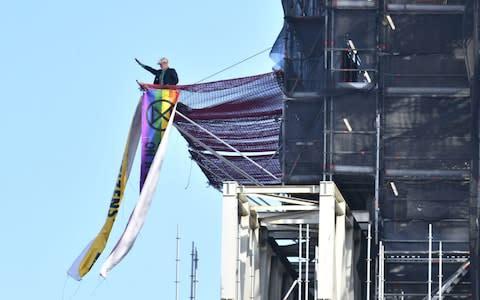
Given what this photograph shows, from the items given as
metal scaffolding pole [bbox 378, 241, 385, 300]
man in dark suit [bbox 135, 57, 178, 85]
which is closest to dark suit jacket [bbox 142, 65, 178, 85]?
man in dark suit [bbox 135, 57, 178, 85]

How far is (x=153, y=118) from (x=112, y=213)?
3027 mm

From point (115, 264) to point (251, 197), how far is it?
5.64 m

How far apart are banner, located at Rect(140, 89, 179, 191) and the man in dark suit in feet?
1.63

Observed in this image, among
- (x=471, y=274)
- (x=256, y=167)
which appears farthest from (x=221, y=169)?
(x=471, y=274)

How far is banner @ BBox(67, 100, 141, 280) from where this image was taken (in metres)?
69.8

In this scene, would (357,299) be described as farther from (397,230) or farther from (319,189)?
(319,189)

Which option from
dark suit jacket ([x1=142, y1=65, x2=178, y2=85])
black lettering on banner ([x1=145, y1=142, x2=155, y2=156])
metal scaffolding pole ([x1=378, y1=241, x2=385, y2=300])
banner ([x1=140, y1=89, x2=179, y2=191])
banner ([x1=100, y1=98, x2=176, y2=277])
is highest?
dark suit jacket ([x1=142, y1=65, x2=178, y2=85])

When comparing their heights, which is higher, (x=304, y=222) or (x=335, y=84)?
(x=335, y=84)

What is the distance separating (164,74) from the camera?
70.2 meters

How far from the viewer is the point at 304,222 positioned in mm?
64062

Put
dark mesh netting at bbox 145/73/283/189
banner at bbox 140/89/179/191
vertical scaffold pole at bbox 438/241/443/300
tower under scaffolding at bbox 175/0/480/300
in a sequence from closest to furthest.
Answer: vertical scaffold pole at bbox 438/241/443/300
tower under scaffolding at bbox 175/0/480/300
banner at bbox 140/89/179/191
dark mesh netting at bbox 145/73/283/189

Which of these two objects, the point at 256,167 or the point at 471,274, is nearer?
the point at 471,274

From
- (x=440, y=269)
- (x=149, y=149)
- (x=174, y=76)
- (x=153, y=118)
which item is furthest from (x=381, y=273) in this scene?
(x=174, y=76)

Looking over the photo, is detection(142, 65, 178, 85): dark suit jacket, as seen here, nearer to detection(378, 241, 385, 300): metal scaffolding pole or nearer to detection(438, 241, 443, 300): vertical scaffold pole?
detection(378, 241, 385, 300): metal scaffolding pole
